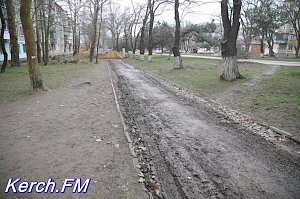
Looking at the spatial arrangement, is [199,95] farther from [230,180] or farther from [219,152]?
[230,180]

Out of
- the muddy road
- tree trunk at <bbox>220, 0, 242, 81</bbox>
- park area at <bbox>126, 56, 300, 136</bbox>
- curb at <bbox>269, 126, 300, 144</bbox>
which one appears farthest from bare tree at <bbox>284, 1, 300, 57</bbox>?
the muddy road

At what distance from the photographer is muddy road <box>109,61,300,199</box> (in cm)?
397

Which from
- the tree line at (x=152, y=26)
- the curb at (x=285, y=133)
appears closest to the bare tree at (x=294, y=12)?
the tree line at (x=152, y=26)

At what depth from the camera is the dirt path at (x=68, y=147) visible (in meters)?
4.07

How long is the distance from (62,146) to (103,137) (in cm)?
100

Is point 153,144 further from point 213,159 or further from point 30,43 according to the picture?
point 30,43

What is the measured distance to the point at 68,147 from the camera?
5.36m

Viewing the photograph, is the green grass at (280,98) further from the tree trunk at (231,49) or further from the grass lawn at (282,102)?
the tree trunk at (231,49)

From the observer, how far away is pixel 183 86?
46.5 feet

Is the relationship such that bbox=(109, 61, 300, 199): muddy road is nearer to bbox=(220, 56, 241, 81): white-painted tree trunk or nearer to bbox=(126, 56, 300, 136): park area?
bbox=(126, 56, 300, 136): park area

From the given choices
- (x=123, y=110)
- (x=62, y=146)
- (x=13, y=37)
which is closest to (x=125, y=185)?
(x=62, y=146)

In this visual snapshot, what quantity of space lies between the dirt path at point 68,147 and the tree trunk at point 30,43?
2718mm

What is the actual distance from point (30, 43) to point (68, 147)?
300 inches

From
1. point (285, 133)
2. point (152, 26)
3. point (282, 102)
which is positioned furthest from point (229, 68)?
point (152, 26)
